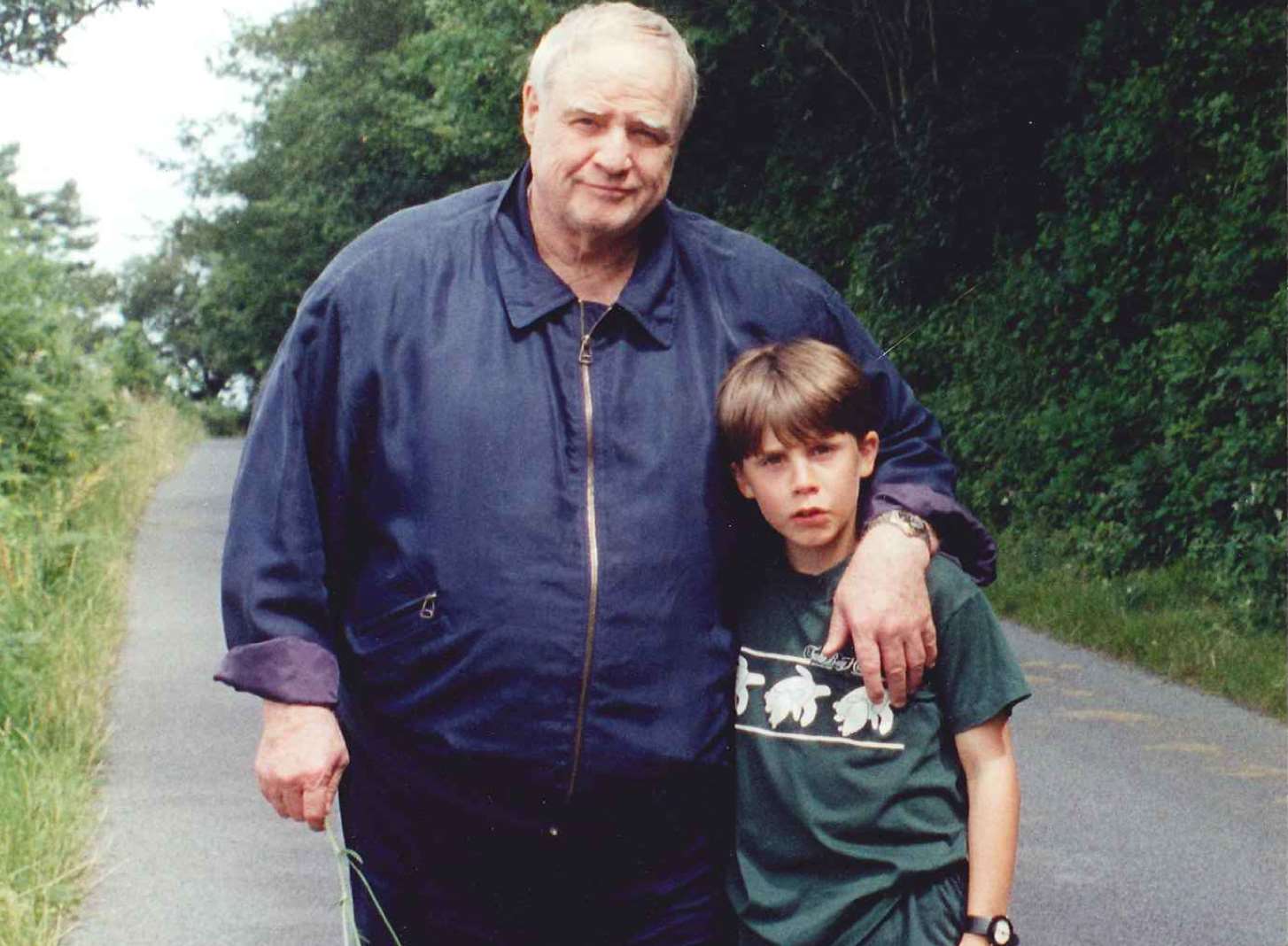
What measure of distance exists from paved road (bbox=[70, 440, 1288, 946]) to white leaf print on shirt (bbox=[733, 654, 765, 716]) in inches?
109

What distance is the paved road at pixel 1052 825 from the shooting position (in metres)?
5.60

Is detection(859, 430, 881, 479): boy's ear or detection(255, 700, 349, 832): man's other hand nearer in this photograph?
detection(255, 700, 349, 832): man's other hand

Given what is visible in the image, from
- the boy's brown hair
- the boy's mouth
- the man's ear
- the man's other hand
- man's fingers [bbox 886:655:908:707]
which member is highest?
the man's ear

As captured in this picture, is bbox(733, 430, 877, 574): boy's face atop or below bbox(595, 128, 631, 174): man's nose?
below

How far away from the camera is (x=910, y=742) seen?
2.93 metres

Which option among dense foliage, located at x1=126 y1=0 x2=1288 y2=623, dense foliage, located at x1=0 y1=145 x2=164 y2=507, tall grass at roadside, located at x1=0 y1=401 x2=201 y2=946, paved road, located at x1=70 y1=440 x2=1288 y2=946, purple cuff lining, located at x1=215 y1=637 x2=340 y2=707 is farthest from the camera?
dense foliage, located at x1=0 y1=145 x2=164 y2=507

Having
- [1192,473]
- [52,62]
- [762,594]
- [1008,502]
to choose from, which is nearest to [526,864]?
[762,594]

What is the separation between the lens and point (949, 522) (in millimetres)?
3055

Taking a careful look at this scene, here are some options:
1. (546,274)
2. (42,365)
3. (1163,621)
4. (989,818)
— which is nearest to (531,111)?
(546,274)

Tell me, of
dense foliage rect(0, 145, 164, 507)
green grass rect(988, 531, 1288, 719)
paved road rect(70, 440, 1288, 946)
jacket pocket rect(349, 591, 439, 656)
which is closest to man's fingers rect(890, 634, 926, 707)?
jacket pocket rect(349, 591, 439, 656)

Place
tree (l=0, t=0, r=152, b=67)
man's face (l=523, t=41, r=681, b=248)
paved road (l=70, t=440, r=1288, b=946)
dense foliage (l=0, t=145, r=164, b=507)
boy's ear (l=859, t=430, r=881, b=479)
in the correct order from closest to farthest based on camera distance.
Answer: man's face (l=523, t=41, r=681, b=248)
boy's ear (l=859, t=430, r=881, b=479)
paved road (l=70, t=440, r=1288, b=946)
dense foliage (l=0, t=145, r=164, b=507)
tree (l=0, t=0, r=152, b=67)

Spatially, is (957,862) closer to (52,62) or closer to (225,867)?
(225,867)

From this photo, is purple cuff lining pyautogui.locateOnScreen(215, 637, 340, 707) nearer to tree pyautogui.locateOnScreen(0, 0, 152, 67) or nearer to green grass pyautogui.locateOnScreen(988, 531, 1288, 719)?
green grass pyautogui.locateOnScreen(988, 531, 1288, 719)

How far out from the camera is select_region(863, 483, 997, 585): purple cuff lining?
3.01 meters
